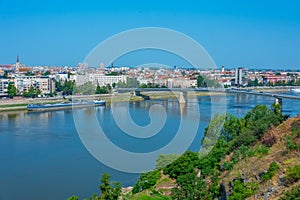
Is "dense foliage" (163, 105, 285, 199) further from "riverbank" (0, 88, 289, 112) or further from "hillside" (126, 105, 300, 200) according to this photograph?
"riverbank" (0, 88, 289, 112)

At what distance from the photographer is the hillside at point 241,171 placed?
83.7 inches

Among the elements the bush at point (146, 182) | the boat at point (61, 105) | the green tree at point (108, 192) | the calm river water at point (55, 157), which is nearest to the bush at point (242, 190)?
the green tree at point (108, 192)

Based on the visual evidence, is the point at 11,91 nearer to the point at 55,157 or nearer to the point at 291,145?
the point at 55,157

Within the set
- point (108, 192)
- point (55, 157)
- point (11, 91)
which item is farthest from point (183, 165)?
point (11, 91)

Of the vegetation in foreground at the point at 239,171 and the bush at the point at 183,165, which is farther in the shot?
the bush at the point at 183,165

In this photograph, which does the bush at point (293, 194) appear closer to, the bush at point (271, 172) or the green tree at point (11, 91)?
the bush at point (271, 172)

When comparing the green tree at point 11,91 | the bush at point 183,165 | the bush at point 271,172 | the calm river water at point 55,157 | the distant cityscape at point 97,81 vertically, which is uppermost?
the distant cityscape at point 97,81

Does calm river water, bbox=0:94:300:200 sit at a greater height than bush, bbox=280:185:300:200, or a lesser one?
lesser

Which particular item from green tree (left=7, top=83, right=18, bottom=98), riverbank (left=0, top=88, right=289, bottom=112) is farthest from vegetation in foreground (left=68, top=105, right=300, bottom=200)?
green tree (left=7, top=83, right=18, bottom=98)

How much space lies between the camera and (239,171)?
245 cm

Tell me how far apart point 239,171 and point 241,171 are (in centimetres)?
2

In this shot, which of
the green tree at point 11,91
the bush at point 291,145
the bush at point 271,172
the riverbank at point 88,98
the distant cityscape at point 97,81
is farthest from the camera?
the distant cityscape at point 97,81

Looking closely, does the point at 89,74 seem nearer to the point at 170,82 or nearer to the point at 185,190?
the point at 170,82

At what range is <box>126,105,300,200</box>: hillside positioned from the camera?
2.13m
